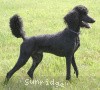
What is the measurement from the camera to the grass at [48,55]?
7.20 m

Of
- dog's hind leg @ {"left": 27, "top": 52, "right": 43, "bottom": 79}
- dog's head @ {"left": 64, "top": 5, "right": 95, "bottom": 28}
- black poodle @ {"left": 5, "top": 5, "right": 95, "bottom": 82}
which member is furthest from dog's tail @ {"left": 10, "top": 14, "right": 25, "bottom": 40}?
dog's head @ {"left": 64, "top": 5, "right": 95, "bottom": 28}

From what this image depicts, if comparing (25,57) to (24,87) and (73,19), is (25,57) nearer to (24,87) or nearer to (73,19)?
(24,87)

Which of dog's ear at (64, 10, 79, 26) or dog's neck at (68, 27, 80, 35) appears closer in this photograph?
dog's ear at (64, 10, 79, 26)

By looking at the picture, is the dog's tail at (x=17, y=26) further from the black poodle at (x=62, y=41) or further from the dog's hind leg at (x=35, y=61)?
the dog's hind leg at (x=35, y=61)

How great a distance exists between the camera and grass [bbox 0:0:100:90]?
7.20m

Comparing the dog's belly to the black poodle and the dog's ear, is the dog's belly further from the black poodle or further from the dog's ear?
the dog's ear

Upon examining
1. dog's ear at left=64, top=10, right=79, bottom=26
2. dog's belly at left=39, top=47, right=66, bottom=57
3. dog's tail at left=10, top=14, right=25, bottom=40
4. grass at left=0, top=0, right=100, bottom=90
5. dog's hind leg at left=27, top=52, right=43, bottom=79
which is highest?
dog's ear at left=64, top=10, right=79, bottom=26

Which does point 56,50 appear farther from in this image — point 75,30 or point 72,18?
point 72,18

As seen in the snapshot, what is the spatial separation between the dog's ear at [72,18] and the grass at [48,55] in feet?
3.96

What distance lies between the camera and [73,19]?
6938 mm

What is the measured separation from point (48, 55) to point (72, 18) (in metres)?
2.34

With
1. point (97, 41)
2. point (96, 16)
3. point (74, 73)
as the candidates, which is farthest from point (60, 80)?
point (96, 16)

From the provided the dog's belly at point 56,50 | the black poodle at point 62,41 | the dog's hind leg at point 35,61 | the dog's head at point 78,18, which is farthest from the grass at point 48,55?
the dog's head at point 78,18

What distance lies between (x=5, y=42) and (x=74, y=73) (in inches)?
134
